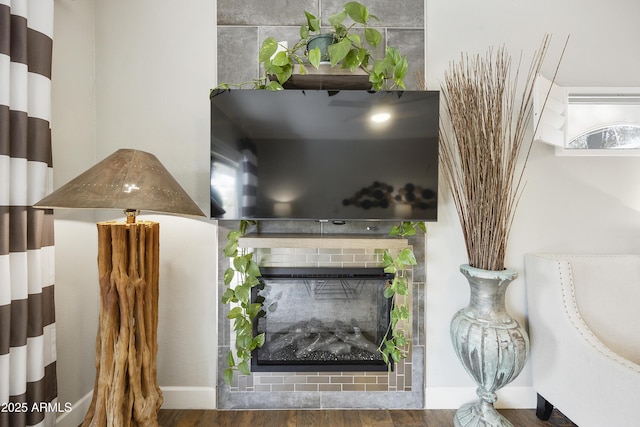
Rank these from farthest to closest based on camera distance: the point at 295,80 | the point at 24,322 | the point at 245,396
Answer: the point at 245,396 → the point at 295,80 → the point at 24,322

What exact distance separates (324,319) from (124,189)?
3.82 ft

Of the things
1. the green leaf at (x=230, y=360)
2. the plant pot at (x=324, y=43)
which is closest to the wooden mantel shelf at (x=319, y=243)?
the green leaf at (x=230, y=360)

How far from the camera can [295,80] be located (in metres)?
1.52

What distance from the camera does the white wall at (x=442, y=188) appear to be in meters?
1.67

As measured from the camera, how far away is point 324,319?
5.54 feet

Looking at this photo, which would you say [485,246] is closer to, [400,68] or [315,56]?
[400,68]

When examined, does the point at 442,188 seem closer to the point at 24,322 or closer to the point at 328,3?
the point at 328,3

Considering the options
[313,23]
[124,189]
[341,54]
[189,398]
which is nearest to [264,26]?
[313,23]

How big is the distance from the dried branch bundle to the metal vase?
0.30ft

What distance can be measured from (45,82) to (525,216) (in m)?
2.38

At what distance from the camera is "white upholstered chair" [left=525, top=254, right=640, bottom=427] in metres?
1.30

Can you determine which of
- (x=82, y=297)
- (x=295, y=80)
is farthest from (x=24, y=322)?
(x=295, y=80)

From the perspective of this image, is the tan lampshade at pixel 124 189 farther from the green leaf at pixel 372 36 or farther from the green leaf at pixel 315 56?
the green leaf at pixel 372 36

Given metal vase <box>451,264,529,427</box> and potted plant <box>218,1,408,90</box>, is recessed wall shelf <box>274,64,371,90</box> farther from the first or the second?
metal vase <box>451,264,529,427</box>
